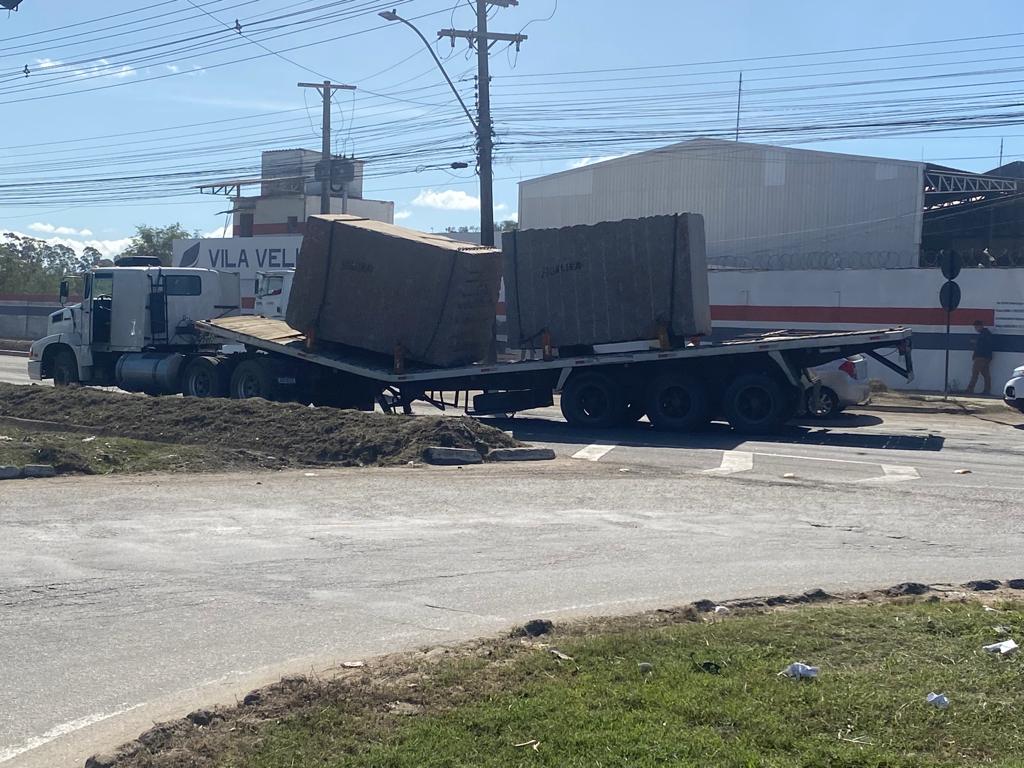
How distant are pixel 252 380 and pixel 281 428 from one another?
21.8ft

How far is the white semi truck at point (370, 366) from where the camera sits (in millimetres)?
19562

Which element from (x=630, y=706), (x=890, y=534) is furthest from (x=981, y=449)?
(x=630, y=706)

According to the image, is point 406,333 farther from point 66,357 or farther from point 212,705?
point 212,705

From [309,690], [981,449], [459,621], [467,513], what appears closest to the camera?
[309,690]

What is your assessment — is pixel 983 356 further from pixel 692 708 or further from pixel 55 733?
pixel 55 733

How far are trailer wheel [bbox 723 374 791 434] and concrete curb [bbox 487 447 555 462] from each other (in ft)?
14.8

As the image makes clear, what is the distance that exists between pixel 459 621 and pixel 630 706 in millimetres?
2323

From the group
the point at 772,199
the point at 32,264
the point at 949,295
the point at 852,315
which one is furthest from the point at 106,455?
the point at 32,264

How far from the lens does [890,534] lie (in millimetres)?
10656

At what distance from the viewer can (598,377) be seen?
67.9 ft

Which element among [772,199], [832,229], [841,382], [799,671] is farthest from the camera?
[772,199]

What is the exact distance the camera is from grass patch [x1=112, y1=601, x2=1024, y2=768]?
473cm

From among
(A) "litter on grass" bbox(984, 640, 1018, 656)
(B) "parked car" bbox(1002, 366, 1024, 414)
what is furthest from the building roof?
(A) "litter on grass" bbox(984, 640, 1018, 656)

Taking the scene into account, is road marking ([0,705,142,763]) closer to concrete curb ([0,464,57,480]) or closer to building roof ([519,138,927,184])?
concrete curb ([0,464,57,480])
